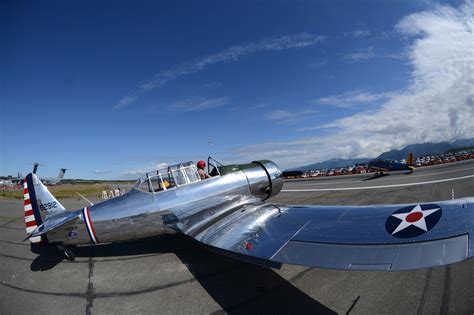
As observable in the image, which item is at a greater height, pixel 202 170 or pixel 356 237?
pixel 202 170

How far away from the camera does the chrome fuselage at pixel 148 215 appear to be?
562 cm

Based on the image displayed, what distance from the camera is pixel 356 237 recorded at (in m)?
3.53

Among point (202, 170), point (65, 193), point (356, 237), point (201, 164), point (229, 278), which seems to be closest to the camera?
point (356, 237)

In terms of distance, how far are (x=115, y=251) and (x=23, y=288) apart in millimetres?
2065

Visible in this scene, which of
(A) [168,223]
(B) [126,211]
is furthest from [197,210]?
(B) [126,211]

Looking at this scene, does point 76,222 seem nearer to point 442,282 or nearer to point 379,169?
point 442,282

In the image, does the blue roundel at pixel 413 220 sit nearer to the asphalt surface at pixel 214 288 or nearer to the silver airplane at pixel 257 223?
the silver airplane at pixel 257 223

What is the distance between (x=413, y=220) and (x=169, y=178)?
5.28 m

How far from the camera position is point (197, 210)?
241 inches

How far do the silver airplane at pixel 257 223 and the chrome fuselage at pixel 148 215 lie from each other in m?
0.02

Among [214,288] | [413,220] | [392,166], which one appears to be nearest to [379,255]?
[413,220]

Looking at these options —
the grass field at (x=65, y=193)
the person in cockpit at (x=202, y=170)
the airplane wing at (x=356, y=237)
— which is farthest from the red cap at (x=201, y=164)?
the grass field at (x=65, y=193)

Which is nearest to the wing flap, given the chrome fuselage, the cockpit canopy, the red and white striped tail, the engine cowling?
the chrome fuselage

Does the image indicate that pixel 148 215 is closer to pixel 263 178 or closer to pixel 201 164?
pixel 201 164
